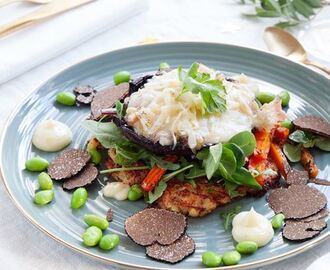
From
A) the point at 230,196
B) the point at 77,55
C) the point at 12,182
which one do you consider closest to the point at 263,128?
the point at 230,196

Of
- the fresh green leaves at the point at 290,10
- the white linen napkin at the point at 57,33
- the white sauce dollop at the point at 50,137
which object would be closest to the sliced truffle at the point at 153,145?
the white sauce dollop at the point at 50,137

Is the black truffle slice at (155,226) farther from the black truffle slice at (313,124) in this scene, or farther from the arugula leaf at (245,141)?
the black truffle slice at (313,124)

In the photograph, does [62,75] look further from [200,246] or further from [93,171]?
[200,246]

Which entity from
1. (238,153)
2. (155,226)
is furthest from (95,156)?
(238,153)

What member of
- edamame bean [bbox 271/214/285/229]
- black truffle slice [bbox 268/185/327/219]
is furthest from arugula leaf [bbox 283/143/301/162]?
edamame bean [bbox 271/214/285/229]

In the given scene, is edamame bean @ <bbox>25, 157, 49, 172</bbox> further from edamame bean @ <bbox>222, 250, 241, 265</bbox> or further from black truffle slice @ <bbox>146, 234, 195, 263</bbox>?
edamame bean @ <bbox>222, 250, 241, 265</bbox>
